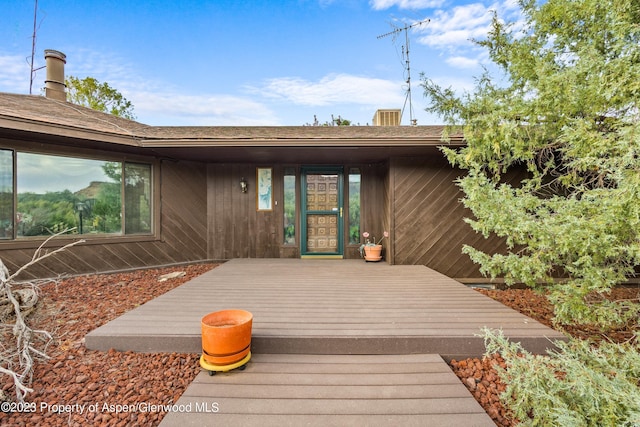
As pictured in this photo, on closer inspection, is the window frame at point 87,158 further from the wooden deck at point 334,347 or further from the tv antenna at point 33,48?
the tv antenna at point 33,48

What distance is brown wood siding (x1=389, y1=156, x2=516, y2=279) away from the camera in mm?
4801

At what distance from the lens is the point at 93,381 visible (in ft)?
5.90

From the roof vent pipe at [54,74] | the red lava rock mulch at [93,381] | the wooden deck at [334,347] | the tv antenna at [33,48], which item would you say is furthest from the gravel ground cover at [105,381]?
the tv antenna at [33,48]

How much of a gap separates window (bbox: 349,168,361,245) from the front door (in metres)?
0.21

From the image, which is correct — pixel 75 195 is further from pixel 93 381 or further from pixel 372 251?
pixel 372 251

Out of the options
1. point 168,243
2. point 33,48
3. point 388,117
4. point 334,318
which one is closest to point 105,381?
point 334,318

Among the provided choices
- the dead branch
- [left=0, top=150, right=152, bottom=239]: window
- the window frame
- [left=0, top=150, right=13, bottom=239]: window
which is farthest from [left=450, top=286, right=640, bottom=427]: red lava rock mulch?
[left=0, top=150, right=13, bottom=239]: window

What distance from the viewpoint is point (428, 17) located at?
5.73 metres

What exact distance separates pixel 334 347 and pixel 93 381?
1.68 meters

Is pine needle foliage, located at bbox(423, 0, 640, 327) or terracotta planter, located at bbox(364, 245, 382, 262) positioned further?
terracotta planter, located at bbox(364, 245, 382, 262)

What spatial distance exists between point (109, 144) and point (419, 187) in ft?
17.4

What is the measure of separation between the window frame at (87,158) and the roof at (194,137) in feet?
0.52

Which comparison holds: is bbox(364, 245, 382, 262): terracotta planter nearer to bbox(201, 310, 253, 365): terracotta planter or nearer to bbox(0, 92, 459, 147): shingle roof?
bbox(0, 92, 459, 147): shingle roof

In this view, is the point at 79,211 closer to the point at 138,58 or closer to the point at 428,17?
the point at 428,17
